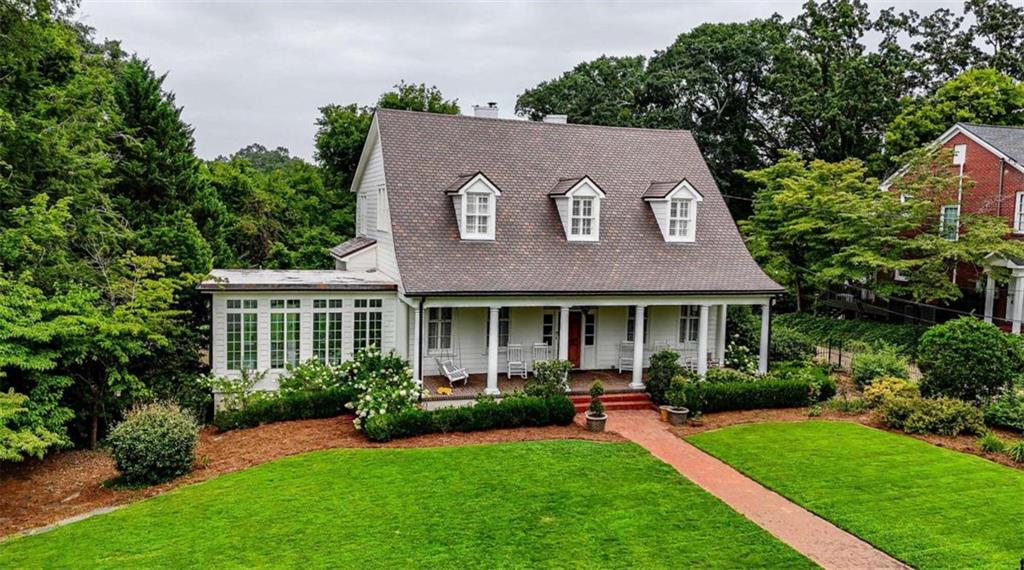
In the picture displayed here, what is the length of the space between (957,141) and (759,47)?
15.8 metres

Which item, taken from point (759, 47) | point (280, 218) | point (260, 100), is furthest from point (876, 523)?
point (759, 47)

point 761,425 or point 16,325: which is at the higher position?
point 16,325

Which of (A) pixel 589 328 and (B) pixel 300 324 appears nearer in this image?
(B) pixel 300 324

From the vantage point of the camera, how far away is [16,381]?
13359 millimetres

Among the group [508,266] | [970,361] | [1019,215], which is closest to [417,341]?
[508,266]

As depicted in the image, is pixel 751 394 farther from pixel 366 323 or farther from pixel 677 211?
pixel 366 323

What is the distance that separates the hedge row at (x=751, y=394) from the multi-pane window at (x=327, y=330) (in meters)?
9.48

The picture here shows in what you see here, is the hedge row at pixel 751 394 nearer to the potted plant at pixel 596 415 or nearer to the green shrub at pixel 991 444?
the potted plant at pixel 596 415

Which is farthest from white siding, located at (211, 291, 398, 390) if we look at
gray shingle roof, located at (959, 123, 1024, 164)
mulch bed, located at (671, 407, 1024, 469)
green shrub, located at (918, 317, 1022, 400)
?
gray shingle roof, located at (959, 123, 1024, 164)

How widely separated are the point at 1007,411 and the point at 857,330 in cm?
1257

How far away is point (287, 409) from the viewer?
16.8m

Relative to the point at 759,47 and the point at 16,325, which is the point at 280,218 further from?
the point at 759,47

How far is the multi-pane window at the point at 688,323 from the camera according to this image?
2225 centimetres

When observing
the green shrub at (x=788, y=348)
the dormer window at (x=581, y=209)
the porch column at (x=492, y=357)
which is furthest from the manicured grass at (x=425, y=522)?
the green shrub at (x=788, y=348)
